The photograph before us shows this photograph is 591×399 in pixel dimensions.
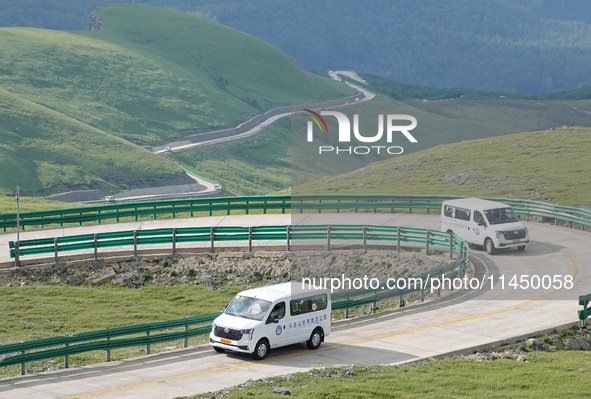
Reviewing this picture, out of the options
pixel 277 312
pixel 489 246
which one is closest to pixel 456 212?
pixel 489 246

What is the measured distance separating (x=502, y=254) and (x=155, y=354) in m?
20.9

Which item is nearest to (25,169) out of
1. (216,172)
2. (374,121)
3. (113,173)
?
(113,173)

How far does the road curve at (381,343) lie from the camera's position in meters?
25.8

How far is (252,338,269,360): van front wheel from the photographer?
2858 cm

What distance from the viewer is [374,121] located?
47.6m

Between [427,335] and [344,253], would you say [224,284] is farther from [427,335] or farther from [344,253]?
[427,335]

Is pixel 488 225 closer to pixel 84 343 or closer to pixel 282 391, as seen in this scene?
pixel 84 343

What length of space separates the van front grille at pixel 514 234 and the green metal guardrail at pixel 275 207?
248 inches

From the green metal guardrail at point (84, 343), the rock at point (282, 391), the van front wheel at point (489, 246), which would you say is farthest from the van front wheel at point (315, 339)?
the van front wheel at point (489, 246)

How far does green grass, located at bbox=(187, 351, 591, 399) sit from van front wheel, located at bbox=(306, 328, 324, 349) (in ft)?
10.5

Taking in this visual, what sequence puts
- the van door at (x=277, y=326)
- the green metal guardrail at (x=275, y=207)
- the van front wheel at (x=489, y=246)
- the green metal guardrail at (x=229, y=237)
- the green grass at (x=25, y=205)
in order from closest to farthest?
the van door at (x=277, y=326) → the green metal guardrail at (x=229, y=237) → the van front wheel at (x=489, y=246) → the green metal guardrail at (x=275, y=207) → the green grass at (x=25, y=205)

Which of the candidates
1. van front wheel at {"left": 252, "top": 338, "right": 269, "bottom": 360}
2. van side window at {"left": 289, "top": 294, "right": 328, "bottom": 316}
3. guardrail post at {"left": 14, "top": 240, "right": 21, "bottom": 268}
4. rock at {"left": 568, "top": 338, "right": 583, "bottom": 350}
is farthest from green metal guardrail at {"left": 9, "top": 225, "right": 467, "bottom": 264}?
van front wheel at {"left": 252, "top": 338, "right": 269, "bottom": 360}

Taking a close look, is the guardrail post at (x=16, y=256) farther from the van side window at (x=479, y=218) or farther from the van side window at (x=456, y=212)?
the van side window at (x=479, y=218)

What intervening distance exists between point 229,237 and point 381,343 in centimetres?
1740
